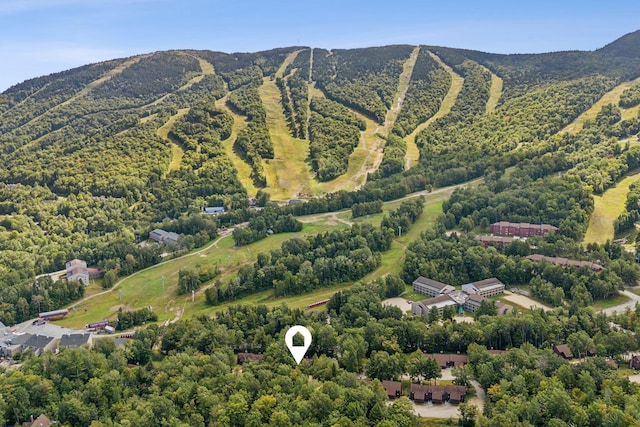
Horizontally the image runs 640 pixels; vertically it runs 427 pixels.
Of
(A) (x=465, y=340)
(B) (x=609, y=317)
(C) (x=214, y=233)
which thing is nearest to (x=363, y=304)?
(A) (x=465, y=340)

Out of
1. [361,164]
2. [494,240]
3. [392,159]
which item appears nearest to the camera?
[494,240]

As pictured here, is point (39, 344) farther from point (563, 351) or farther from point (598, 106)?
point (598, 106)

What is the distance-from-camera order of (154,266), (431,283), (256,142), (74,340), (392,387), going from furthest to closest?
(256,142) → (154,266) → (431,283) → (74,340) → (392,387)

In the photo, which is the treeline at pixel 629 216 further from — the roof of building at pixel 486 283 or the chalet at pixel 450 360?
the chalet at pixel 450 360

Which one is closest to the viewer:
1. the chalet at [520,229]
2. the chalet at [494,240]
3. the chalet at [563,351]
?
the chalet at [563,351]

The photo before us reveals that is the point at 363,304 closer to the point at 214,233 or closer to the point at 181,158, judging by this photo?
the point at 214,233

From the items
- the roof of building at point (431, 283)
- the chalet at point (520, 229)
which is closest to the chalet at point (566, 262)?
the chalet at point (520, 229)

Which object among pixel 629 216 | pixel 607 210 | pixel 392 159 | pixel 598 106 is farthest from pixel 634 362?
pixel 598 106
